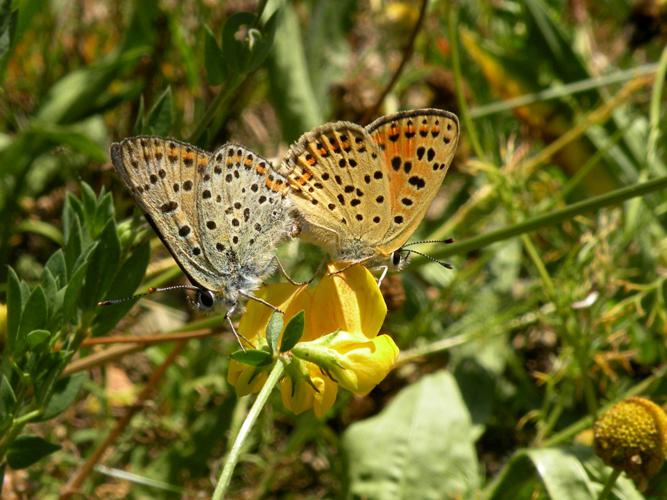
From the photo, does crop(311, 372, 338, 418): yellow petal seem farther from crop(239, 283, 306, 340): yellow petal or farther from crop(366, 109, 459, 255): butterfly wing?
crop(366, 109, 459, 255): butterfly wing

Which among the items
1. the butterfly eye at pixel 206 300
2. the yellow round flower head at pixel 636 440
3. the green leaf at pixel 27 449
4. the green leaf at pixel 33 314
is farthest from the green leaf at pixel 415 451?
the green leaf at pixel 33 314

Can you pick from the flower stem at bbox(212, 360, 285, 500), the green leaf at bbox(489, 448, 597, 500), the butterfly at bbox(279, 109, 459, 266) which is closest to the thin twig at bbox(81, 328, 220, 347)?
the butterfly at bbox(279, 109, 459, 266)

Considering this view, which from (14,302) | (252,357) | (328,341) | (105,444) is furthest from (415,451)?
(14,302)

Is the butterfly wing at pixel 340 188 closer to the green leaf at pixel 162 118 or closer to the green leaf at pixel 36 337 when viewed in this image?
the green leaf at pixel 162 118

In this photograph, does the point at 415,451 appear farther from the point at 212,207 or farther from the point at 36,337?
the point at 36,337

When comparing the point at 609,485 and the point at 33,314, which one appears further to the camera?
the point at 609,485

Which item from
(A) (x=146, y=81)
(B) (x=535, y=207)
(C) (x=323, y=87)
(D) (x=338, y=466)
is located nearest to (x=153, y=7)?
(A) (x=146, y=81)
